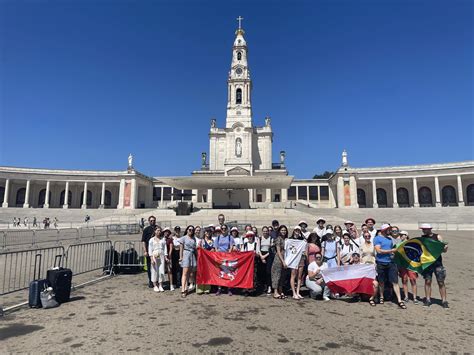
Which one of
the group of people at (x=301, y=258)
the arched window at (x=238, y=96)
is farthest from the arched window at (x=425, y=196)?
the group of people at (x=301, y=258)

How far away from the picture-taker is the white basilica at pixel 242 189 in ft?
169

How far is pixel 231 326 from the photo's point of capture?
5.25 m

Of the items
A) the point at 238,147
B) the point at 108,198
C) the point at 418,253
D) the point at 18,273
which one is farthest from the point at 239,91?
the point at 418,253

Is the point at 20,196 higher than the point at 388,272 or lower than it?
higher

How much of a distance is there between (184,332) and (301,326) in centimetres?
209

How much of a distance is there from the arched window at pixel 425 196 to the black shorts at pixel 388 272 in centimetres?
5856

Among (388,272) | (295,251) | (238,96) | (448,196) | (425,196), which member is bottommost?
(388,272)

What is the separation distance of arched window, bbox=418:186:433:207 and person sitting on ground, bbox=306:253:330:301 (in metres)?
59.0

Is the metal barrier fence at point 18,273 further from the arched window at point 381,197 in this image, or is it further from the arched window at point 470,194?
the arched window at point 470,194

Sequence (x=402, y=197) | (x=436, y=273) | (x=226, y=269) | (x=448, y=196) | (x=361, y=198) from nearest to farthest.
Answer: (x=436, y=273), (x=226, y=269), (x=448, y=196), (x=402, y=197), (x=361, y=198)

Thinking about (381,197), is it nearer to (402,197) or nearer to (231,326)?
(402,197)

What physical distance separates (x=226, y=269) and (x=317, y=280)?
7.61 feet

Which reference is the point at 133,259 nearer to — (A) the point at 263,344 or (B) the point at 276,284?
(B) the point at 276,284

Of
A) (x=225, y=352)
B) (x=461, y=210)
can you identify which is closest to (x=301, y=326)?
(x=225, y=352)
